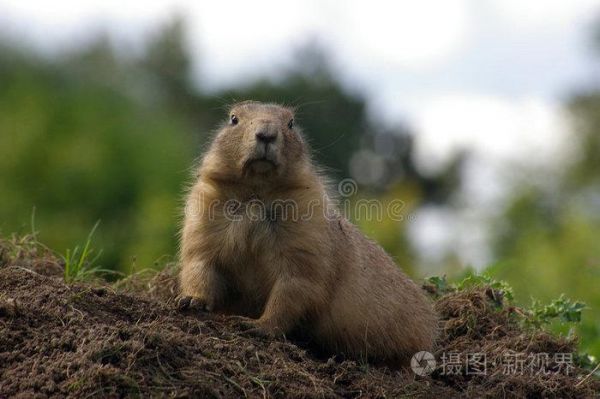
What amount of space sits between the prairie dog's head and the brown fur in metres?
0.01

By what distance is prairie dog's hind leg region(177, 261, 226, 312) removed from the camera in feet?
25.6

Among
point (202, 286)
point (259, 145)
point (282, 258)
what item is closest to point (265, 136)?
point (259, 145)

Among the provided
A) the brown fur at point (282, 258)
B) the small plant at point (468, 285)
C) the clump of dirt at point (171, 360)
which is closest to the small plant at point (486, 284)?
the small plant at point (468, 285)

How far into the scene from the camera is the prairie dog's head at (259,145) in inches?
313

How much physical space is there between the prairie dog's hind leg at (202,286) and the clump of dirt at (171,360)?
0.54 feet

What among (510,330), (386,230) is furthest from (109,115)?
(510,330)

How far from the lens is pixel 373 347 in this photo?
8.20 m

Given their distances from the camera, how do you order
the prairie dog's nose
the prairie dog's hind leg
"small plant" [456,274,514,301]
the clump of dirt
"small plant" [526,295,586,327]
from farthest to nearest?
"small plant" [456,274,514,301]
"small plant" [526,295,586,327]
the prairie dog's nose
the prairie dog's hind leg
the clump of dirt

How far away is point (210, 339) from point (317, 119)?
3316 centimetres

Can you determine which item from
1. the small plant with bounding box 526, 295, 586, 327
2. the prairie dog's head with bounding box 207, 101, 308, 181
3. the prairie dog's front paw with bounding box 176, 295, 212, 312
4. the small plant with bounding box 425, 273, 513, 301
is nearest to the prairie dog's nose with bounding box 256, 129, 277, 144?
the prairie dog's head with bounding box 207, 101, 308, 181

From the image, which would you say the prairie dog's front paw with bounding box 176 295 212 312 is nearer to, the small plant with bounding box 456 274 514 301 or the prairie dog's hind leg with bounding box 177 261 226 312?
the prairie dog's hind leg with bounding box 177 261 226 312

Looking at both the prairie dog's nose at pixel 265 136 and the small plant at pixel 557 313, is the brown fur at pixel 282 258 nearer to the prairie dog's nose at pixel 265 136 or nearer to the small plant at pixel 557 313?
the prairie dog's nose at pixel 265 136

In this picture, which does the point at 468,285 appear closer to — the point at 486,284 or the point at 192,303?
the point at 486,284

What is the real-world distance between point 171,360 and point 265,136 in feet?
7.26
